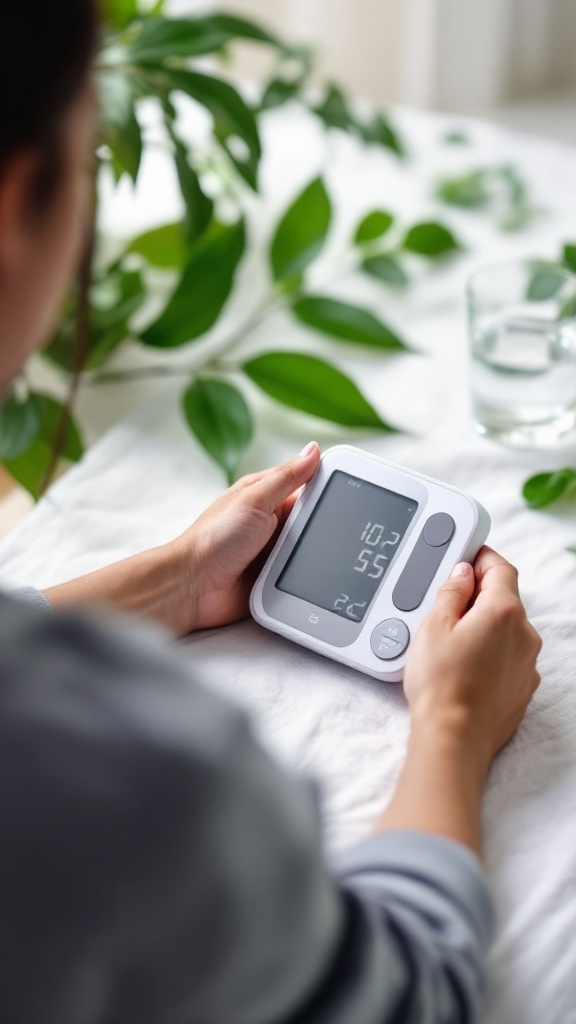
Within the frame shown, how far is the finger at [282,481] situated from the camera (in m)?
0.68

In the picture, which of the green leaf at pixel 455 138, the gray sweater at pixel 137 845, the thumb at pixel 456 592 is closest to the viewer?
the gray sweater at pixel 137 845

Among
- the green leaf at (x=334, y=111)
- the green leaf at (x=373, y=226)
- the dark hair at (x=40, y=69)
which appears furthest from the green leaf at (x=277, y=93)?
the dark hair at (x=40, y=69)

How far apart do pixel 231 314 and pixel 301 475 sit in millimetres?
360

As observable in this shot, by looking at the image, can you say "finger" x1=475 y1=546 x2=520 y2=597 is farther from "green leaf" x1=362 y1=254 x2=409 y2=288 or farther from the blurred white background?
the blurred white background

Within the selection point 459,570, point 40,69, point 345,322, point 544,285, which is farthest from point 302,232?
point 40,69

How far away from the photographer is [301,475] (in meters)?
0.70

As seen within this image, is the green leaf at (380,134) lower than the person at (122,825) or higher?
lower

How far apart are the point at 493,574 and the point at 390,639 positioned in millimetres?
68

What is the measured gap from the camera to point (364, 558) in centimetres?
68

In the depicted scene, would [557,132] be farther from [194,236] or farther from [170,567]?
[170,567]

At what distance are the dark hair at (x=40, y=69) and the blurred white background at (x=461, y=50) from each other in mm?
1110

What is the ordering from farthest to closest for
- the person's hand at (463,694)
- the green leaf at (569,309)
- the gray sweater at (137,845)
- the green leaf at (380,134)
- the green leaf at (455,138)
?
1. the green leaf at (455,138)
2. the green leaf at (380,134)
3. the green leaf at (569,309)
4. the person's hand at (463,694)
5. the gray sweater at (137,845)

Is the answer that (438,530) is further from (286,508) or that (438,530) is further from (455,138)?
(455,138)

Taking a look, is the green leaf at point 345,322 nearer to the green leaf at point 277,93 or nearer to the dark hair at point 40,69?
the green leaf at point 277,93
